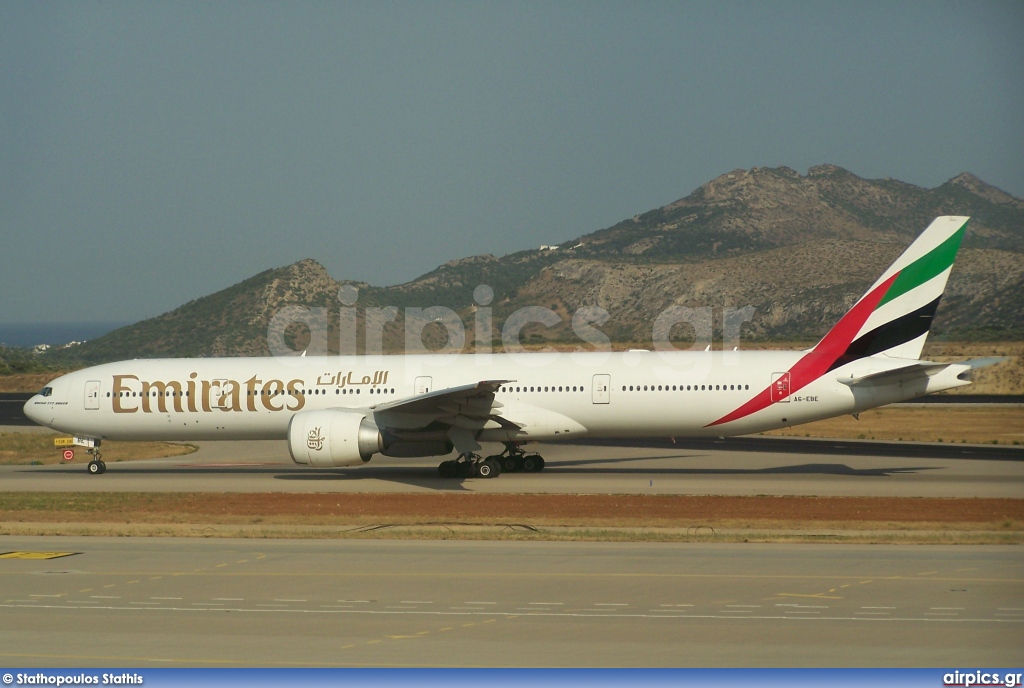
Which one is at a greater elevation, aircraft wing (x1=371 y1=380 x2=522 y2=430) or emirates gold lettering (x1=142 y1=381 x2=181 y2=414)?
emirates gold lettering (x1=142 y1=381 x2=181 y2=414)

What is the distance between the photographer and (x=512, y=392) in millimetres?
28875

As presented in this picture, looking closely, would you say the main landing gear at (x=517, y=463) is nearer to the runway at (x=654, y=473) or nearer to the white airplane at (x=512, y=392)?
the white airplane at (x=512, y=392)

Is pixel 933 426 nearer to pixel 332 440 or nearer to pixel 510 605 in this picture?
pixel 332 440

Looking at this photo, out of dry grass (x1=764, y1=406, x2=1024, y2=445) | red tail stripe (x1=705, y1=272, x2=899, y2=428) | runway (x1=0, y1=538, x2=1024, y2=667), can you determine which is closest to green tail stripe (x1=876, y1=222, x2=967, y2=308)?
red tail stripe (x1=705, y1=272, x2=899, y2=428)

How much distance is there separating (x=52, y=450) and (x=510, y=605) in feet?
102

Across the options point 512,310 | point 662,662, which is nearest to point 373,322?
point 512,310

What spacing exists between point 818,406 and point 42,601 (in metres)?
19.8

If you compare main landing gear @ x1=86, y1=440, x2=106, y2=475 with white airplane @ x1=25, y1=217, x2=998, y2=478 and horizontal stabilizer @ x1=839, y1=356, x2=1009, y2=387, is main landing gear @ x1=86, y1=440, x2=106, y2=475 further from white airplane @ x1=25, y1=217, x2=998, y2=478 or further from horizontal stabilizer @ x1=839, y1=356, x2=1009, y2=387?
horizontal stabilizer @ x1=839, y1=356, x2=1009, y2=387

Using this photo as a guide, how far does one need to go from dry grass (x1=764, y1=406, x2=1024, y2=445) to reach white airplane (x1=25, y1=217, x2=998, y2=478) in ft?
39.3

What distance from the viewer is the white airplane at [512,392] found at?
27047mm

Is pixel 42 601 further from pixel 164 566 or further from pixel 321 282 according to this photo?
pixel 321 282

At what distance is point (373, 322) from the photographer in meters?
79.3

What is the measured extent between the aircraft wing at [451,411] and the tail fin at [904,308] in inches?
350

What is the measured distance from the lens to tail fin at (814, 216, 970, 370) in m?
27.6
